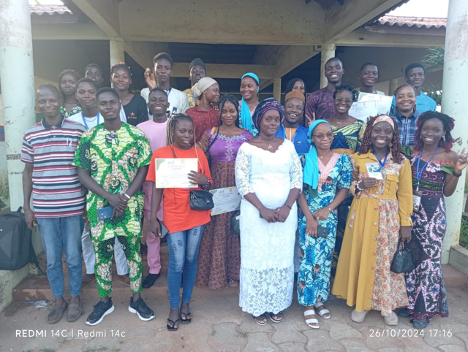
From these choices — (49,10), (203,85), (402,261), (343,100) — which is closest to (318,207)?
(402,261)

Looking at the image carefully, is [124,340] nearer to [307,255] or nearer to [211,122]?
[307,255]

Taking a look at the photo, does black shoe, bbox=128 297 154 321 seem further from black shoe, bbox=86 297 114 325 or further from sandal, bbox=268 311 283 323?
sandal, bbox=268 311 283 323

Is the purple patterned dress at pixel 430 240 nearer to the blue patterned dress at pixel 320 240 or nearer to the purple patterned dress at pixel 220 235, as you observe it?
the blue patterned dress at pixel 320 240

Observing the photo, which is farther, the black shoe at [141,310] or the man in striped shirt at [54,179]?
the black shoe at [141,310]

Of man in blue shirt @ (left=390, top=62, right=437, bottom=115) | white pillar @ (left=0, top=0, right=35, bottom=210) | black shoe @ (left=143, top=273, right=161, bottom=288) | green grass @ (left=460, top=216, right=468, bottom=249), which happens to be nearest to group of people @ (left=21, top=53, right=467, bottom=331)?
black shoe @ (left=143, top=273, right=161, bottom=288)

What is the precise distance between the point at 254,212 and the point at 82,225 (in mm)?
1550

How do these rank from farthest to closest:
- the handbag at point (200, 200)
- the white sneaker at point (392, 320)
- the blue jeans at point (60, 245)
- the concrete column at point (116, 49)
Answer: the concrete column at point (116, 49) → the white sneaker at point (392, 320) → the blue jeans at point (60, 245) → the handbag at point (200, 200)

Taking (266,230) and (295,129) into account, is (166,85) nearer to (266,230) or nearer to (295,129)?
(295,129)

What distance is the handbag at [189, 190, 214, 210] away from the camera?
259cm

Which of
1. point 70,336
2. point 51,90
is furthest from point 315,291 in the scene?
point 51,90

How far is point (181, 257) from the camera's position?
2.70 m

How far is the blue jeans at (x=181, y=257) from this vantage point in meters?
2.66

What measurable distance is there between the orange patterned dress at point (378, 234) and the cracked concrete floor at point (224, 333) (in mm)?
246

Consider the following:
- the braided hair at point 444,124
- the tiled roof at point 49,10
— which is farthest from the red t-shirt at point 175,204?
the tiled roof at point 49,10
